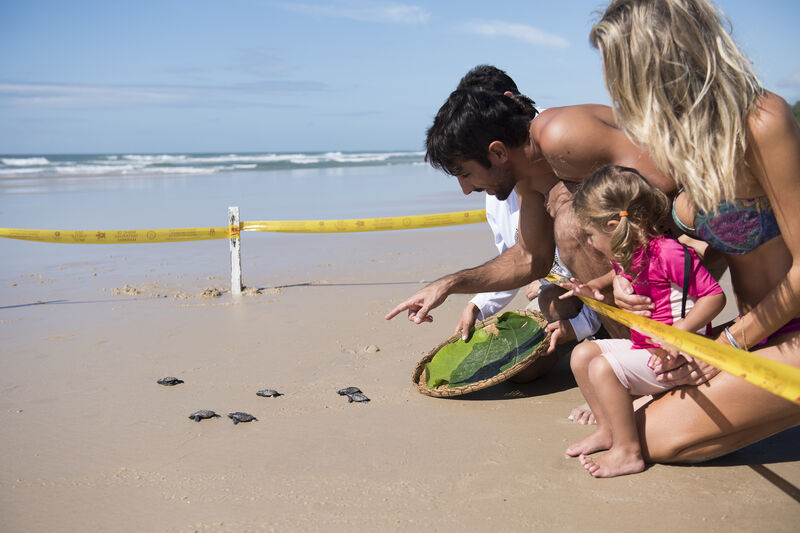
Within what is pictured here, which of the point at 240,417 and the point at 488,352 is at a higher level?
the point at 488,352

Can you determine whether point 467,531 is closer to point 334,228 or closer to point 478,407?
point 478,407

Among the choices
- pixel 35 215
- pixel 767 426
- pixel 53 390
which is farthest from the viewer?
pixel 35 215

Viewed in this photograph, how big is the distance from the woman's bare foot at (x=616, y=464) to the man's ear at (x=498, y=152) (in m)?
1.48

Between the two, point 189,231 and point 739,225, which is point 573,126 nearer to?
point 739,225

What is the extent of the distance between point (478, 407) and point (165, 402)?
1.85m

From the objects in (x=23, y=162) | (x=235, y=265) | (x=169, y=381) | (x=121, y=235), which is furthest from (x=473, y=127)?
(x=23, y=162)

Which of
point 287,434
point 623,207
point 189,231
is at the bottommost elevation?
point 287,434

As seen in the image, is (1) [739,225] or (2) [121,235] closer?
(1) [739,225]

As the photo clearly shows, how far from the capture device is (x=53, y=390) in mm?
4430

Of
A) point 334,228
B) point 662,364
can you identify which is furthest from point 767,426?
point 334,228

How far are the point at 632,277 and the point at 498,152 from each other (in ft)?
3.00

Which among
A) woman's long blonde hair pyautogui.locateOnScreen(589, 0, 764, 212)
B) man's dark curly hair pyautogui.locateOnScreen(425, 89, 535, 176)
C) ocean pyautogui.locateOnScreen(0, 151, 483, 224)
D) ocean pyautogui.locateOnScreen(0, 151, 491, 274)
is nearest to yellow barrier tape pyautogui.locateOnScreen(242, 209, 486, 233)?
ocean pyautogui.locateOnScreen(0, 151, 491, 274)

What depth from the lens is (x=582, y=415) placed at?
12.2 feet

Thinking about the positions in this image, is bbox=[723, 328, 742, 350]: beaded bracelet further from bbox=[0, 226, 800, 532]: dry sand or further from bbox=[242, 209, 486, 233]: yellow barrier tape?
bbox=[242, 209, 486, 233]: yellow barrier tape
